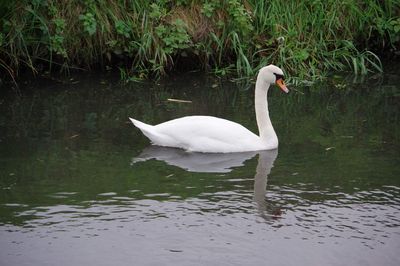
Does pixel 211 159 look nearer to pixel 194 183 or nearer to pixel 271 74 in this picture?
pixel 194 183

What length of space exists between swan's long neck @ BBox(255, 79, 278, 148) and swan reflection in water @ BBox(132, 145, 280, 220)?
0.12 metres

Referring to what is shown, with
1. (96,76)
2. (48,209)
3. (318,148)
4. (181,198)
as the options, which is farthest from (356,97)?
(48,209)

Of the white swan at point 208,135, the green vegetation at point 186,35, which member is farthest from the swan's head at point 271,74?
the green vegetation at point 186,35

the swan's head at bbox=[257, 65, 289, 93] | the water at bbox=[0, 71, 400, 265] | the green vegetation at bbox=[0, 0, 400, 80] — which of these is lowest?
Answer: the water at bbox=[0, 71, 400, 265]

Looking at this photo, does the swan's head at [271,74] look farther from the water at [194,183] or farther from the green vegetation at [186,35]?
the green vegetation at [186,35]

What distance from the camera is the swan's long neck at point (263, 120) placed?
980 cm

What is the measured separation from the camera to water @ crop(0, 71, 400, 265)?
7.12 meters

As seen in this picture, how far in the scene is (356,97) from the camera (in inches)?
469

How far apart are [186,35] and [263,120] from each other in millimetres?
2922

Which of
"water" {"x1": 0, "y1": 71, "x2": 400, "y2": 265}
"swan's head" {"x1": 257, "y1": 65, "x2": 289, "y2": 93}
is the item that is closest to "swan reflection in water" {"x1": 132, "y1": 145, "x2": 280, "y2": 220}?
"water" {"x1": 0, "y1": 71, "x2": 400, "y2": 265}

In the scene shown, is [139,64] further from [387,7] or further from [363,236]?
[363,236]

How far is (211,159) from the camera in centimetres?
955

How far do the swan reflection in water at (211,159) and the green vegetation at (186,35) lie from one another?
9.85ft

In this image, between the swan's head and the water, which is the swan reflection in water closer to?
the water
